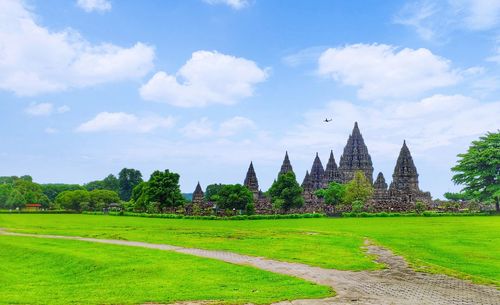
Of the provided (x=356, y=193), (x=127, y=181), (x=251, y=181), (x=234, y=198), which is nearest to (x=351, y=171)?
(x=251, y=181)

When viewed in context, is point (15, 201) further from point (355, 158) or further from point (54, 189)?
point (355, 158)

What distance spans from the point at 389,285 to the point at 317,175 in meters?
98.8

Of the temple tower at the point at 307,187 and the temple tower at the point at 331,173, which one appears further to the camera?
the temple tower at the point at 331,173

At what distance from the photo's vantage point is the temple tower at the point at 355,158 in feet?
364

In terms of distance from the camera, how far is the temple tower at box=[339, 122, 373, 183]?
364 feet

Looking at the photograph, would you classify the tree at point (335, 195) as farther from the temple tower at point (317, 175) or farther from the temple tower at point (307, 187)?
the temple tower at point (317, 175)

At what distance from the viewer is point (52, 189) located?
146375 mm

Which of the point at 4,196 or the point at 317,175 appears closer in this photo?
the point at 4,196

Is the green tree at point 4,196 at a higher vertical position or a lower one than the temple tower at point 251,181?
lower

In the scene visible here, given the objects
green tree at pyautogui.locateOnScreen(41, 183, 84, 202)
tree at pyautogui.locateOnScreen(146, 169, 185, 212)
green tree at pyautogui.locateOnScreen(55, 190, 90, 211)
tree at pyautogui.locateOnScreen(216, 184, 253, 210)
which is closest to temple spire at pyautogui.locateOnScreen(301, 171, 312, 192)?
tree at pyautogui.locateOnScreen(146, 169, 185, 212)

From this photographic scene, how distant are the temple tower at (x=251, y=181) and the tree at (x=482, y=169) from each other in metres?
45.1

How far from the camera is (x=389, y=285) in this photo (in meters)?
14.6

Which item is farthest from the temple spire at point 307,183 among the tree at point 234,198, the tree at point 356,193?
the tree at point 234,198

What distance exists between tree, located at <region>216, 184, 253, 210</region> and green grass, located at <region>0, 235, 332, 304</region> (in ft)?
148
